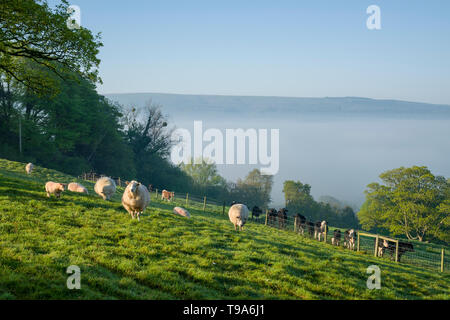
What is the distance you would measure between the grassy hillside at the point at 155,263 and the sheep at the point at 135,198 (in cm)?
58

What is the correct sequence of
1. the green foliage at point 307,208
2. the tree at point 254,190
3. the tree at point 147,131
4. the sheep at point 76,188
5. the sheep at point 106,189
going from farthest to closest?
the tree at point 254,190, the green foliage at point 307,208, the tree at point 147,131, the sheep at point 76,188, the sheep at point 106,189

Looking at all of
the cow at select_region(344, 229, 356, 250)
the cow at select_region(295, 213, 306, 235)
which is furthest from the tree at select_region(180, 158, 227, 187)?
the cow at select_region(344, 229, 356, 250)

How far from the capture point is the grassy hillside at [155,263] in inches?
327

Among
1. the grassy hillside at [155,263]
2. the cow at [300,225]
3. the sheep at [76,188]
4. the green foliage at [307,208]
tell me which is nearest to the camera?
the grassy hillside at [155,263]

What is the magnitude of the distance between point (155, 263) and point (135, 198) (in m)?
5.74

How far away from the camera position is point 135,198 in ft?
51.1

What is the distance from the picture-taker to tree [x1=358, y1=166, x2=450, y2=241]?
45531 mm

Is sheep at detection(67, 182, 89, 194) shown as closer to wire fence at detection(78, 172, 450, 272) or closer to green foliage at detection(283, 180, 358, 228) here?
wire fence at detection(78, 172, 450, 272)

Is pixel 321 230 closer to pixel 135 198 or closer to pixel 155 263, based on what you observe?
pixel 135 198

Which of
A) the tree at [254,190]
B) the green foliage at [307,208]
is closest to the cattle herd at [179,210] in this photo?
the green foliage at [307,208]

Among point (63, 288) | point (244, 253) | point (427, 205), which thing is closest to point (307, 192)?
point (427, 205)

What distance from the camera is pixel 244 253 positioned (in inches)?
497

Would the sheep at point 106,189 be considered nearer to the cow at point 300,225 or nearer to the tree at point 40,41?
the tree at point 40,41
